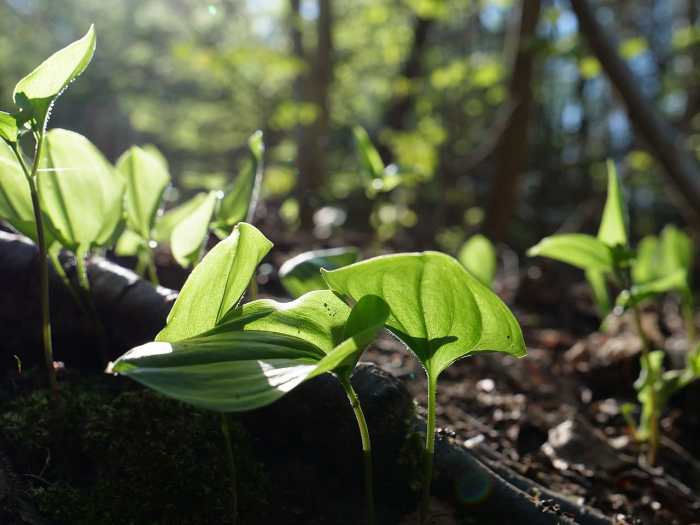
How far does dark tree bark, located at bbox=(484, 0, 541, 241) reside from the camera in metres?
4.54

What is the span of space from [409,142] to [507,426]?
5.16 meters

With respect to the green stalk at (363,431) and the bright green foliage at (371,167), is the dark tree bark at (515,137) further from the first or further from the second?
the green stalk at (363,431)

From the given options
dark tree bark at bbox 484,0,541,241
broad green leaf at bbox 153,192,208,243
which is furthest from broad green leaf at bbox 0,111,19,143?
dark tree bark at bbox 484,0,541,241

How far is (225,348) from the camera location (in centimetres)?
80

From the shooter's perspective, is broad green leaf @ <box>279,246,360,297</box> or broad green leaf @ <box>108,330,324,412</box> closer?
broad green leaf @ <box>108,330,324,412</box>

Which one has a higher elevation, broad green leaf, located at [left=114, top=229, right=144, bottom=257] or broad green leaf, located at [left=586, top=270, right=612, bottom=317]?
broad green leaf, located at [left=114, top=229, right=144, bottom=257]

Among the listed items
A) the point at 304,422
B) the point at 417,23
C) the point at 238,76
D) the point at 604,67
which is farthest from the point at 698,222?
the point at 417,23

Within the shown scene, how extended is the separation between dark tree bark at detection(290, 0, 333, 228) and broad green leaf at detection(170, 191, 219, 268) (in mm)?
3115

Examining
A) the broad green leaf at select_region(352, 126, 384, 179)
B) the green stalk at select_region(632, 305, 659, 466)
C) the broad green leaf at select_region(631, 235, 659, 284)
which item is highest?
the broad green leaf at select_region(352, 126, 384, 179)

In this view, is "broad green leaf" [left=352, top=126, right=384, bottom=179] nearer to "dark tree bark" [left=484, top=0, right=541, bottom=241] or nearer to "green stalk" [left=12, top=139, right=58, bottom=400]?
"green stalk" [left=12, top=139, right=58, bottom=400]

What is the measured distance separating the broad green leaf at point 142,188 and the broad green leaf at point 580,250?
3.15 ft

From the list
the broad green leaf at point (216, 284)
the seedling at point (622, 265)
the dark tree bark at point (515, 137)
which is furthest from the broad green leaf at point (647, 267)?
the dark tree bark at point (515, 137)

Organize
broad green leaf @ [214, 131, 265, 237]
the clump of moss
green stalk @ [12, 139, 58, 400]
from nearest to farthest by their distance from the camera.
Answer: green stalk @ [12, 139, 58, 400], the clump of moss, broad green leaf @ [214, 131, 265, 237]

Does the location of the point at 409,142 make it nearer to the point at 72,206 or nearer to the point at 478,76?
the point at 478,76
